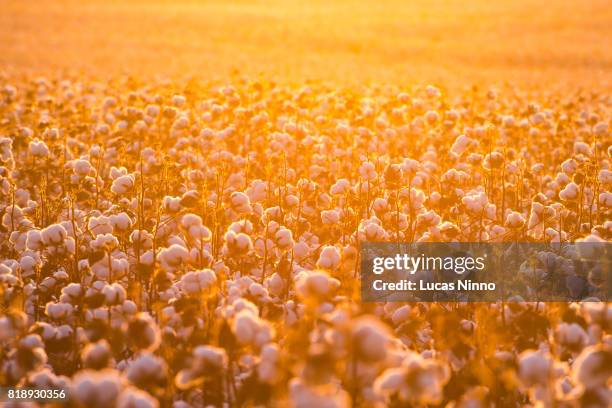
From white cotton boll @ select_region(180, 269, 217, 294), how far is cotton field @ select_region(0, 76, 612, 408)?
0.04 ft

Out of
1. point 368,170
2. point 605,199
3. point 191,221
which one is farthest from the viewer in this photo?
point 368,170

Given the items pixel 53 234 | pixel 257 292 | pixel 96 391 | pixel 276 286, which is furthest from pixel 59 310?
pixel 96 391

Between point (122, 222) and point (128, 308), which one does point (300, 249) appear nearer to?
point (122, 222)

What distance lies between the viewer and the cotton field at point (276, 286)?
2480 millimetres

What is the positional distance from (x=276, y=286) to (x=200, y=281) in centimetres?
101

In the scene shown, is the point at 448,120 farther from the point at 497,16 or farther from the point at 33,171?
the point at 497,16

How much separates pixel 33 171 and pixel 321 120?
390 centimetres

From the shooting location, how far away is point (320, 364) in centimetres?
204

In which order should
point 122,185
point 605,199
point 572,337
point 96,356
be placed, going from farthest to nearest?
point 605,199 < point 122,185 < point 572,337 < point 96,356

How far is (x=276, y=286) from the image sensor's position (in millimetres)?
4430

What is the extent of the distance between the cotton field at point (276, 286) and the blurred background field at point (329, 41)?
1583 cm

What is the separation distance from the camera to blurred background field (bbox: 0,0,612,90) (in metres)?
30.2

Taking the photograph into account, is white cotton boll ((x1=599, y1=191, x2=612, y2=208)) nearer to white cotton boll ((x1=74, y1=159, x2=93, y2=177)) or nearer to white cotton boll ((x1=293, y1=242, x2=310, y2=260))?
white cotton boll ((x1=293, y1=242, x2=310, y2=260))

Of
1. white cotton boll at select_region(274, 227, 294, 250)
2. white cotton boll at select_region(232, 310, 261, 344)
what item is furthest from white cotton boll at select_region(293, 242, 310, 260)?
white cotton boll at select_region(232, 310, 261, 344)
